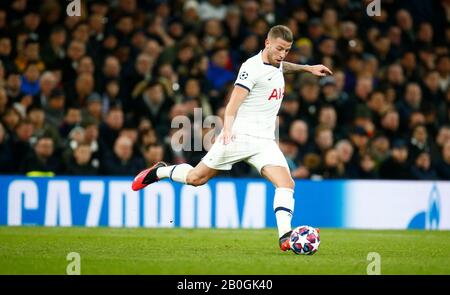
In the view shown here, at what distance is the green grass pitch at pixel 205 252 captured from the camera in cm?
881

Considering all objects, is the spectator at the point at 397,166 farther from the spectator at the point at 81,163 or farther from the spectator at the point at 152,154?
the spectator at the point at 81,163

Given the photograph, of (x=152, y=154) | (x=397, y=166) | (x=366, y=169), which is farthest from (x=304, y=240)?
(x=397, y=166)

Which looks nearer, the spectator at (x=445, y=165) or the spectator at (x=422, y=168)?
the spectator at (x=422, y=168)

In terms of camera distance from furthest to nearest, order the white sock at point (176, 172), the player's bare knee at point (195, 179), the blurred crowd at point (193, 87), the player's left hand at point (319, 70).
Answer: the blurred crowd at point (193, 87) < the white sock at point (176, 172) < the player's bare knee at point (195, 179) < the player's left hand at point (319, 70)

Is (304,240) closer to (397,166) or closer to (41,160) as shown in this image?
(41,160)

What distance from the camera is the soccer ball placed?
9.81 m

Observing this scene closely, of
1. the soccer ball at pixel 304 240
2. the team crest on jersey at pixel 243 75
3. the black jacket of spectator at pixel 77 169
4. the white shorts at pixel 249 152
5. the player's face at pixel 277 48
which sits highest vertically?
the player's face at pixel 277 48

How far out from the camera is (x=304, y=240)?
9844 millimetres

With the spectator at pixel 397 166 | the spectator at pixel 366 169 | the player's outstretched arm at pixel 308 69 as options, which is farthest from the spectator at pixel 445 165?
the player's outstretched arm at pixel 308 69

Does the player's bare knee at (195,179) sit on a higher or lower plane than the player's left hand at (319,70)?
lower

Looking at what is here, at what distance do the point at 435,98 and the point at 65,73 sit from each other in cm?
695

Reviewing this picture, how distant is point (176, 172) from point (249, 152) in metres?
1.11

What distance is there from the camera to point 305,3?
1916cm
